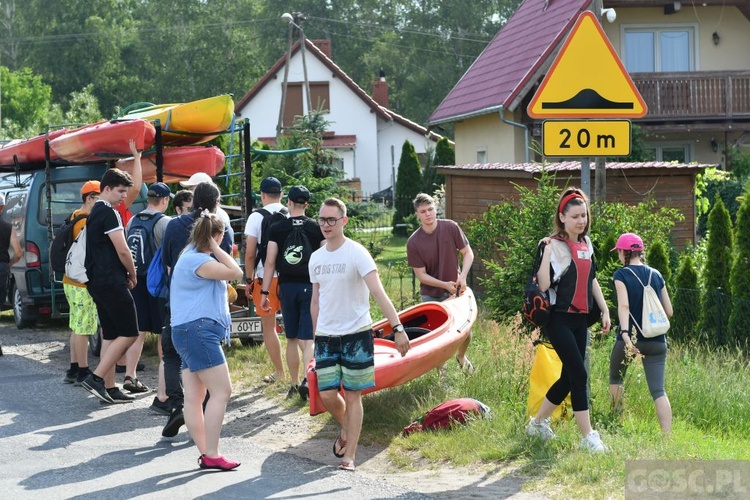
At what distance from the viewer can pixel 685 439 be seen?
8359mm

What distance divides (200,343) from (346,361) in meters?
1.01

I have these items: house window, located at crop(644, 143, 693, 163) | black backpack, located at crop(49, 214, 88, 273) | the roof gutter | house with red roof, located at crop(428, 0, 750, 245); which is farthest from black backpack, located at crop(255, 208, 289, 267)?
house window, located at crop(644, 143, 693, 163)

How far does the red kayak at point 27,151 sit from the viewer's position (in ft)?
48.1

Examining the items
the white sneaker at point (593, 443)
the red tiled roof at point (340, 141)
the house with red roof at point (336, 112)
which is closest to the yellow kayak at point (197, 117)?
the white sneaker at point (593, 443)

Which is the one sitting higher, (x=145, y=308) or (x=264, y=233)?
(x=264, y=233)

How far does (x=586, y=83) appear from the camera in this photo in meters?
7.98

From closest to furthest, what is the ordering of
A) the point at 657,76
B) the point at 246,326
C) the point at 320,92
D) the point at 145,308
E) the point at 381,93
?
the point at 145,308 → the point at 246,326 → the point at 657,76 → the point at 320,92 → the point at 381,93

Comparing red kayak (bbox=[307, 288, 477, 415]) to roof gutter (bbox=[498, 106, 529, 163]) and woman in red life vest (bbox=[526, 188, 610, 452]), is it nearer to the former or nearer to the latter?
woman in red life vest (bbox=[526, 188, 610, 452])

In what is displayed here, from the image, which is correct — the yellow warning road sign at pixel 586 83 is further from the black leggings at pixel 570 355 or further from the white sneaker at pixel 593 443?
the white sneaker at pixel 593 443

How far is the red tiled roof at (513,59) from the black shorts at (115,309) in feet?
50.1

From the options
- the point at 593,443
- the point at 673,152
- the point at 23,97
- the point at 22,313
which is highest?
the point at 23,97

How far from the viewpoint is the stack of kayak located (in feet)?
41.8

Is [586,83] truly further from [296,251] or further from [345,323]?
[296,251]

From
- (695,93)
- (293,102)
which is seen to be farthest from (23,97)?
(695,93)
